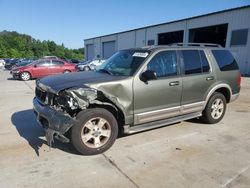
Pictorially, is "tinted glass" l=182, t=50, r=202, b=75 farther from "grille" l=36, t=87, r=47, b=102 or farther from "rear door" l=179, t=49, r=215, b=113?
"grille" l=36, t=87, r=47, b=102

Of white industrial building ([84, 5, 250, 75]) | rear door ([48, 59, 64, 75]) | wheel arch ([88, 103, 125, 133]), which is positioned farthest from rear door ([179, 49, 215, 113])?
white industrial building ([84, 5, 250, 75])

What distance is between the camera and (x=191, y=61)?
5.62m

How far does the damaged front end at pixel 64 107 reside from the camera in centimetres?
407

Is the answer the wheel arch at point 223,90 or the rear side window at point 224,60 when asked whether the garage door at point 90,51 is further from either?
the wheel arch at point 223,90

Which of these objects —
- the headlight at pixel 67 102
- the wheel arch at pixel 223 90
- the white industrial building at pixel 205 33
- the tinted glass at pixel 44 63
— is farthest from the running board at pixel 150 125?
the white industrial building at pixel 205 33

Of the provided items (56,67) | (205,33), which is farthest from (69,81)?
(205,33)

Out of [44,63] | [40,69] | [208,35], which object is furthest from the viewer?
[208,35]

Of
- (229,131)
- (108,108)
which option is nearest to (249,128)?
(229,131)

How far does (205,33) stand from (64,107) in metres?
31.6

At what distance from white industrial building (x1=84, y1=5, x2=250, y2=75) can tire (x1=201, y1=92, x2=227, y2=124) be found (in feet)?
63.3

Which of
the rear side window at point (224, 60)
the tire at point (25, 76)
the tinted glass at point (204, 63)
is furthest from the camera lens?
the tire at point (25, 76)

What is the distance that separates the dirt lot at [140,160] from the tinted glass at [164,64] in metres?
1.35

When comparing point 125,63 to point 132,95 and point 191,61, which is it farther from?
point 191,61

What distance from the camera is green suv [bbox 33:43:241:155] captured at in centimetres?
418
